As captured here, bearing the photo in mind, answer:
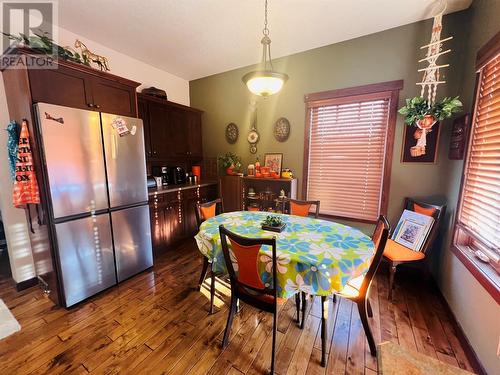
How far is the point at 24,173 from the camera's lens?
183cm

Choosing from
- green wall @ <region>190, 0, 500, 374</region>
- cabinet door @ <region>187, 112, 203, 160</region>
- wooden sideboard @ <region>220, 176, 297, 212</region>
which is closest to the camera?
green wall @ <region>190, 0, 500, 374</region>

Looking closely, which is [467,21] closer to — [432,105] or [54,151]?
[432,105]

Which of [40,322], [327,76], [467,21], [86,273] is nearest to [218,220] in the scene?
[86,273]

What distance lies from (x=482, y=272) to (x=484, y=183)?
0.67 m

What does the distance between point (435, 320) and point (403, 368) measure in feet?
4.16

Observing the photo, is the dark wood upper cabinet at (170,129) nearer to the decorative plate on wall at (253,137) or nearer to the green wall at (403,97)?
the green wall at (403,97)

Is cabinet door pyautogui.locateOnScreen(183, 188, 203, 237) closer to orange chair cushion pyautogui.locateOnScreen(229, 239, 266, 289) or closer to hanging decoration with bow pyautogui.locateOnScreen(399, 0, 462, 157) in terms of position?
orange chair cushion pyautogui.locateOnScreen(229, 239, 266, 289)

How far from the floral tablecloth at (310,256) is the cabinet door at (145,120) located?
2.00m

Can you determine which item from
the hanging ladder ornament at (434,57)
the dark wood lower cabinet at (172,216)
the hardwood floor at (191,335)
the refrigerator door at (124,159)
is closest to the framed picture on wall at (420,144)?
the hanging ladder ornament at (434,57)

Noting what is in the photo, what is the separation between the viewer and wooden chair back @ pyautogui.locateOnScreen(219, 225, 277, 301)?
4.35 feet

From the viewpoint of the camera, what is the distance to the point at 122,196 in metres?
2.37

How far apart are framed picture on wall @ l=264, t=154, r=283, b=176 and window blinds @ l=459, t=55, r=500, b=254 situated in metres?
2.09

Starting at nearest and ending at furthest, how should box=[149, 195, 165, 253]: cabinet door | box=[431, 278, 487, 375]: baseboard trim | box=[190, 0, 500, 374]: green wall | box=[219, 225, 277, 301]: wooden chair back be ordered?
box=[219, 225, 277, 301]: wooden chair back
box=[431, 278, 487, 375]: baseboard trim
box=[190, 0, 500, 374]: green wall
box=[149, 195, 165, 253]: cabinet door

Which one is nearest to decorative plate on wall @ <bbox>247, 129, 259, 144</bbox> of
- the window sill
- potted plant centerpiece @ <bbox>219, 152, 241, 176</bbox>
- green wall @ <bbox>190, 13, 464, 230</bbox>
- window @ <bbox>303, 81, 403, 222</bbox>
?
green wall @ <bbox>190, 13, 464, 230</bbox>
